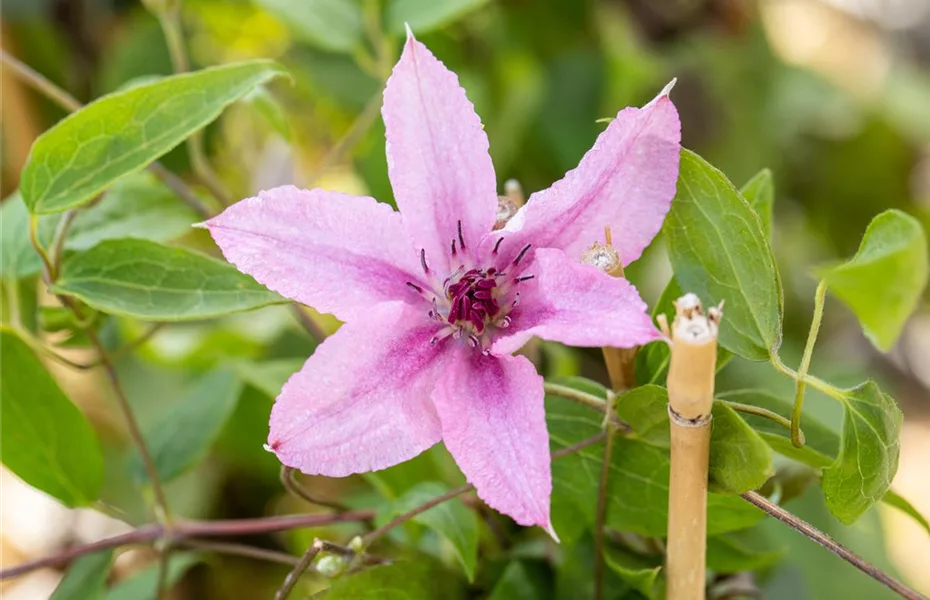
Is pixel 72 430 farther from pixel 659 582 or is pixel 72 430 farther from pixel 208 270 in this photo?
pixel 659 582

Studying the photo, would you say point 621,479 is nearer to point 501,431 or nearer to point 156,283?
point 501,431

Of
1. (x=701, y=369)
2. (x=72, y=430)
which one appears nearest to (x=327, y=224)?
(x=701, y=369)

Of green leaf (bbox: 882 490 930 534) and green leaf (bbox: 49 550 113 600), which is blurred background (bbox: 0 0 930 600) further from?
green leaf (bbox: 882 490 930 534)

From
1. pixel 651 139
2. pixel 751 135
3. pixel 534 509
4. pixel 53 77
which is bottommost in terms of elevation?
pixel 751 135

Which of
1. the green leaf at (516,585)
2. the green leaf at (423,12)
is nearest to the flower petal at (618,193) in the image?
the green leaf at (516,585)

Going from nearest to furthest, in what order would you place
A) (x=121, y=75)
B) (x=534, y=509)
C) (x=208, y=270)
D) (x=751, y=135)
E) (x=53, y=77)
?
1. (x=534, y=509)
2. (x=208, y=270)
3. (x=121, y=75)
4. (x=53, y=77)
5. (x=751, y=135)

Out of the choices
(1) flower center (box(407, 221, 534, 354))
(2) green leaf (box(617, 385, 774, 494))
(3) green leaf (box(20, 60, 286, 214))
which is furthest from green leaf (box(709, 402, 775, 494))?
Result: (3) green leaf (box(20, 60, 286, 214))

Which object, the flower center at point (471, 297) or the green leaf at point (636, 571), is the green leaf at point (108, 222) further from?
the green leaf at point (636, 571)
